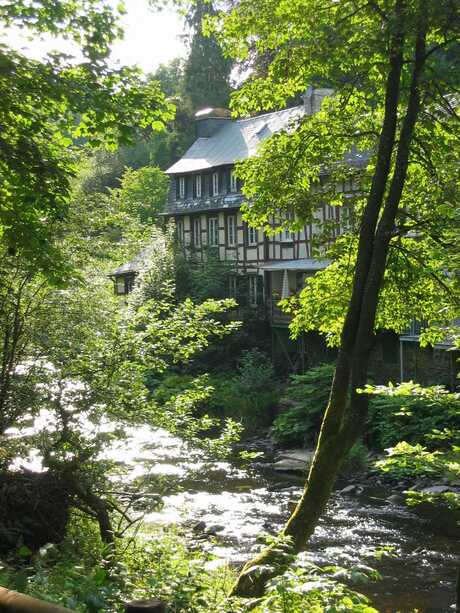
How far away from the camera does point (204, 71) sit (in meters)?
56.0

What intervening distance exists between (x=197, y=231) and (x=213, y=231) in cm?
166

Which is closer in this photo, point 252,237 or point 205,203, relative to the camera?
point 252,237

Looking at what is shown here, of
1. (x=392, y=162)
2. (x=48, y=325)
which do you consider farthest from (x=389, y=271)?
(x=48, y=325)

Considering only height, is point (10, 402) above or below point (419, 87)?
below

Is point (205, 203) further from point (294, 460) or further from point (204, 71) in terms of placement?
point (204, 71)

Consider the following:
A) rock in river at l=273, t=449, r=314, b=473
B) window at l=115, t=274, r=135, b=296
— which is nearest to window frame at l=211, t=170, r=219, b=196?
window at l=115, t=274, r=135, b=296

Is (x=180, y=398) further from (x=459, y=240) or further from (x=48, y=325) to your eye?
(x=459, y=240)

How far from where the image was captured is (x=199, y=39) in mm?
55656

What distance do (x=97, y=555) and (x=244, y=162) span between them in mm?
5358

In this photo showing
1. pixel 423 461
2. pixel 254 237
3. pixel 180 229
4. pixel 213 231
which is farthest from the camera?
pixel 180 229

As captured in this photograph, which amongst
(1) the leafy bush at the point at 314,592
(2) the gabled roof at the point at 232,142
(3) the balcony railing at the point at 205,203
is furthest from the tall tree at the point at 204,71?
(1) the leafy bush at the point at 314,592

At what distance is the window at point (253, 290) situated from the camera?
3491 cm

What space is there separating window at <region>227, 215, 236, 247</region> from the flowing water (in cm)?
1580

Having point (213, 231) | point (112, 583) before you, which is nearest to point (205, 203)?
point (213, 231)
